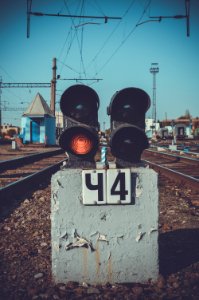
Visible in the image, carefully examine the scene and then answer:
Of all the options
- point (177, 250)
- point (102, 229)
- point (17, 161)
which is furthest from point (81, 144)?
point (17, 161)

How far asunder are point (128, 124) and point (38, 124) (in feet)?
110

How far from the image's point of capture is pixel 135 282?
10.1 ft

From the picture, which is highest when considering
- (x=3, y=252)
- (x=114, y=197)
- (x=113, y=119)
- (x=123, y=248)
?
(x=113, y=119)

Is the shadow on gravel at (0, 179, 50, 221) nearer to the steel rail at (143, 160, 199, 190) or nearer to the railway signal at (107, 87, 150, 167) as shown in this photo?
the railway signal at (107, 87, 150, 167)

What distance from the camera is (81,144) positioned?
298cm

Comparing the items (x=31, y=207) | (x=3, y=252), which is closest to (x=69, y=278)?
(x=3, y=252)

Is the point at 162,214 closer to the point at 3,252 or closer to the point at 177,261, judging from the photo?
the point at 177,261

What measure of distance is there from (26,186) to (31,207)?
2.51 m

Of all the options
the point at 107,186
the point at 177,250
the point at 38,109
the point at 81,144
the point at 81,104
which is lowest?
the point at 177,250

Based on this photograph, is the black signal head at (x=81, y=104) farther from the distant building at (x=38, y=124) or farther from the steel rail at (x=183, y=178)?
the distant building at (x=38, y=124)

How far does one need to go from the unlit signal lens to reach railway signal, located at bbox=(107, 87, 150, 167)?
0.60ft

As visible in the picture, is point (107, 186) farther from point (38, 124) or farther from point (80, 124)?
point (38, 124)

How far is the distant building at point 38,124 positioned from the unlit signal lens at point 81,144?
3240 cm

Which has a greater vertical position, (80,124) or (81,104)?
(81,104)
